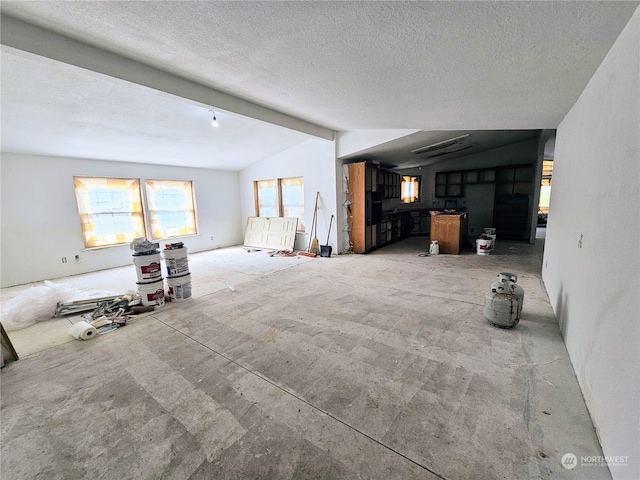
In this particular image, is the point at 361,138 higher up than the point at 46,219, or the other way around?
the point at 361,138

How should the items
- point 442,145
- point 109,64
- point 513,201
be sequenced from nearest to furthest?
point 109,64 < point 442,145 < point 513,201

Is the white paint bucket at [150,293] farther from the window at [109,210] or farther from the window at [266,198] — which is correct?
the window at [266,198]

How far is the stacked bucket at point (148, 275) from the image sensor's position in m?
3.48

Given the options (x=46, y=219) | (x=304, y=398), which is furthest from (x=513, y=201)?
(x=46, y=219)

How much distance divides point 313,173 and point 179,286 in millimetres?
4289

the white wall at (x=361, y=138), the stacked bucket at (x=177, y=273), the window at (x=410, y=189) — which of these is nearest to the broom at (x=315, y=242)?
the white wall at (x=361, y=138)

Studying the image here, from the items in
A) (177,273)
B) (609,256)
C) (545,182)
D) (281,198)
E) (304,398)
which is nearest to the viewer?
(609,256)

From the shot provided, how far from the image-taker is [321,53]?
6.92 ft

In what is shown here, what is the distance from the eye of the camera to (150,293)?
350 centimetres

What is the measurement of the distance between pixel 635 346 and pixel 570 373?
1119 mm

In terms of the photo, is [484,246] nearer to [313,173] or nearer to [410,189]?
[410,189]

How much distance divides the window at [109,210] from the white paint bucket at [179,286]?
346cm

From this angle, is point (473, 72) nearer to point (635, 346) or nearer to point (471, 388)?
point (635, 346)

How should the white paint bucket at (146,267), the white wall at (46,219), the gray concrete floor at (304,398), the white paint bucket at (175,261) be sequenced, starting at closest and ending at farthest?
the gray concrete floor at (304,398) < the white paint bucket at (146,267) < the white paint bucket at (175,261) < the white wall at (46,219)
